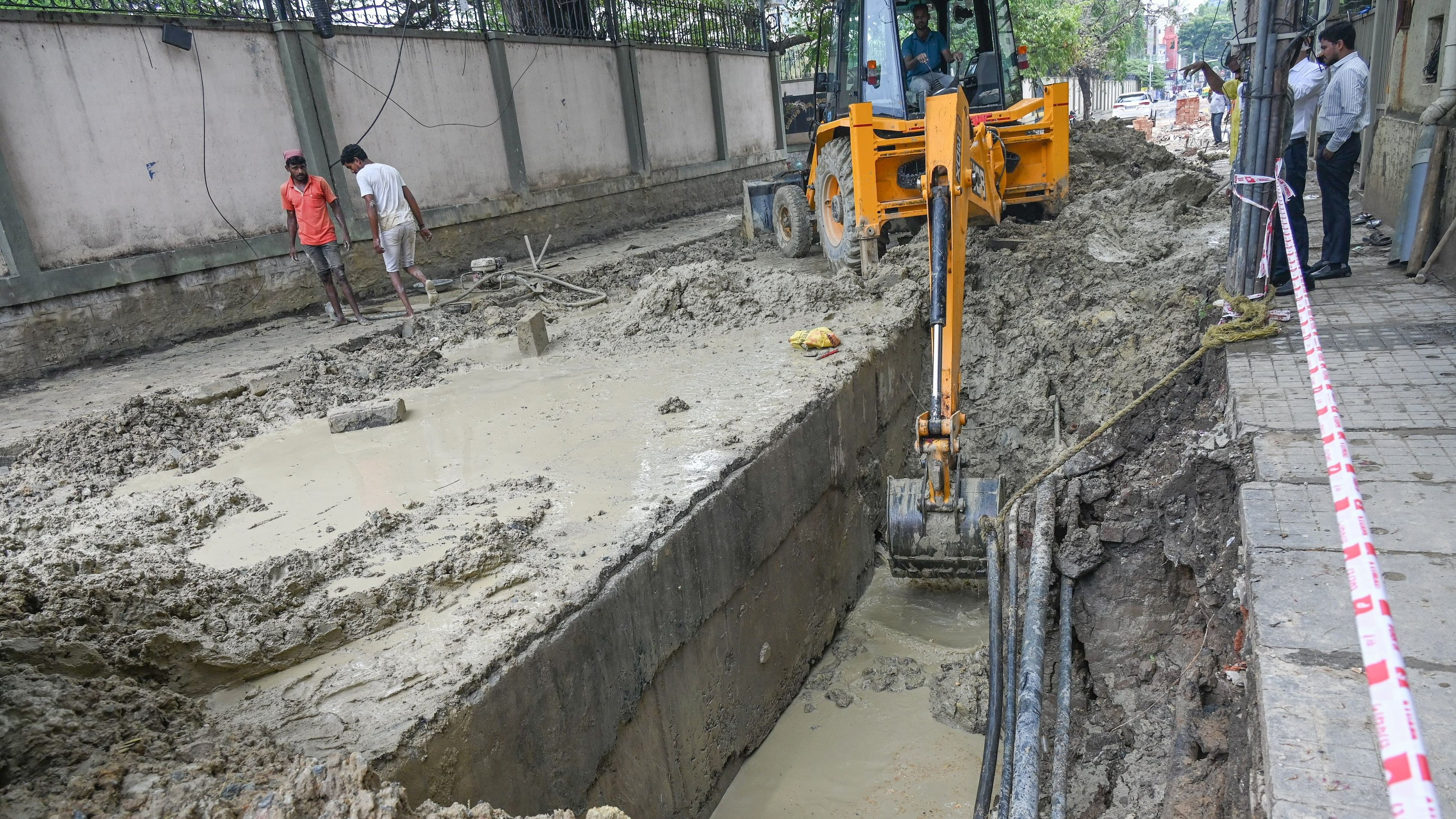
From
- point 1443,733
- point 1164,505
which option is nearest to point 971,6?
point 1164,505

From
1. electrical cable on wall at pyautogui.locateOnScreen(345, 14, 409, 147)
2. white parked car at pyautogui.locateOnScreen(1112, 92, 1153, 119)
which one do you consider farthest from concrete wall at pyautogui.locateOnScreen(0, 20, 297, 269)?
white parked car at pyautogui.locateOnScreen(1112, 92, 1153, 119)

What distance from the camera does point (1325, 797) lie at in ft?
6.16

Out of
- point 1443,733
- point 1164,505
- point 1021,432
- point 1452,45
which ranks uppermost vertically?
point 1452,45

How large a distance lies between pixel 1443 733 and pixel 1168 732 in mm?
998

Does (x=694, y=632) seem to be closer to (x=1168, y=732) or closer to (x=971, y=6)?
(x=1168, y=732)

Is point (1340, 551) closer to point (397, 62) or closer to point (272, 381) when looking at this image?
point (272, 381)

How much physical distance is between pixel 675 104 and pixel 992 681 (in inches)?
530

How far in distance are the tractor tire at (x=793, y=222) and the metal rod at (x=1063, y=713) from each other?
6579 mm

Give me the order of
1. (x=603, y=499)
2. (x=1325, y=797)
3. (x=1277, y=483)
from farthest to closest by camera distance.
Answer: (x=603, y=499)
(x=1277, y=483)
(x=1325, y=797)

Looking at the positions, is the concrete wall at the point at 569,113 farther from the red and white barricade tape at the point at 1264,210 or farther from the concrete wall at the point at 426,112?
the red and white barricade tape at the point at 1264,210

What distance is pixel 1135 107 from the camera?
35.8m

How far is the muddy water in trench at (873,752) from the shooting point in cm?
396

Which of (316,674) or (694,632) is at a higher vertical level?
(316,674)

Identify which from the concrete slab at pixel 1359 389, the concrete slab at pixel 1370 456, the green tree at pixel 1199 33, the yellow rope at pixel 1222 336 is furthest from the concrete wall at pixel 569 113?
the green tree at pixel 1199 33
